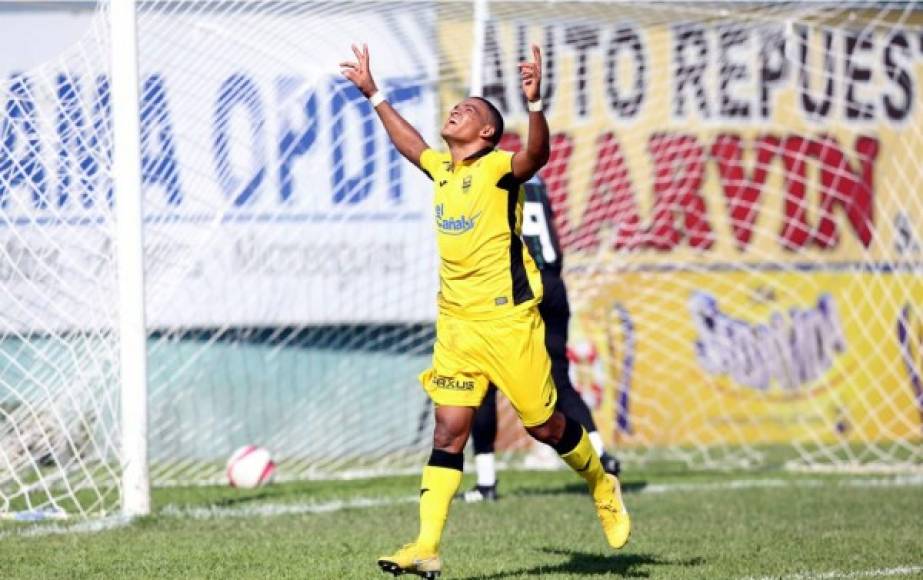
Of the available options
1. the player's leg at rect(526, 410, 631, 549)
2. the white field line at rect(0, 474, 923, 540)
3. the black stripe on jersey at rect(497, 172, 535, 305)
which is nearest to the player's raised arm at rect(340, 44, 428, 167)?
the black stripe on jersey at rect(497, 172, 535, 305)

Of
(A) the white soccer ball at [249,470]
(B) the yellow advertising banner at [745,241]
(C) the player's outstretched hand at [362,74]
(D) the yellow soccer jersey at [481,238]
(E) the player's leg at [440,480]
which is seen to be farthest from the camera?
(B) the yellow advertising banner at [745,241]

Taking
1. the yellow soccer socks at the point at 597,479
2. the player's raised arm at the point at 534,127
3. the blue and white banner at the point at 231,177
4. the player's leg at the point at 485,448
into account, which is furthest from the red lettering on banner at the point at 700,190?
the player's raised arm at the point at 534,127

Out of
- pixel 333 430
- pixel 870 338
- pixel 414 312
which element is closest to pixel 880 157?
pixel 870 338

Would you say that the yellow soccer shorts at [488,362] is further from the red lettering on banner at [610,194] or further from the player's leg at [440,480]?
the red lettering on banner at [610,194]

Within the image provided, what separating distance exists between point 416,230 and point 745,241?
349cm

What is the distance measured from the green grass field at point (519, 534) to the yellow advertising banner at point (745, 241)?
3176mm

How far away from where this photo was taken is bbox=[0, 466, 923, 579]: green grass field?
23.3 ft

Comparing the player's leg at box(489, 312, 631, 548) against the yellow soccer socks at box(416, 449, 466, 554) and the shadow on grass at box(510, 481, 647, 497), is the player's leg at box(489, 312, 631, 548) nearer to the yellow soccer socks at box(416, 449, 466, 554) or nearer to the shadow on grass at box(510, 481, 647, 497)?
the yellow soccer socks at box(416, 449, 466, 554)

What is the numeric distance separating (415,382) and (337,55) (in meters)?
3.38

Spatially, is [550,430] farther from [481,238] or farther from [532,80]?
[532,80]

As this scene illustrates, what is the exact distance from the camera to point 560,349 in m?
9.48

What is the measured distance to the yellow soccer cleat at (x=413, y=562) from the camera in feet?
19.9

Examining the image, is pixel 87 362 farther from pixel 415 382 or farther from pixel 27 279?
pixel 415 382

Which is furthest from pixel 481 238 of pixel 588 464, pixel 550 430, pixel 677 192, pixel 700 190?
pixel 700 190
